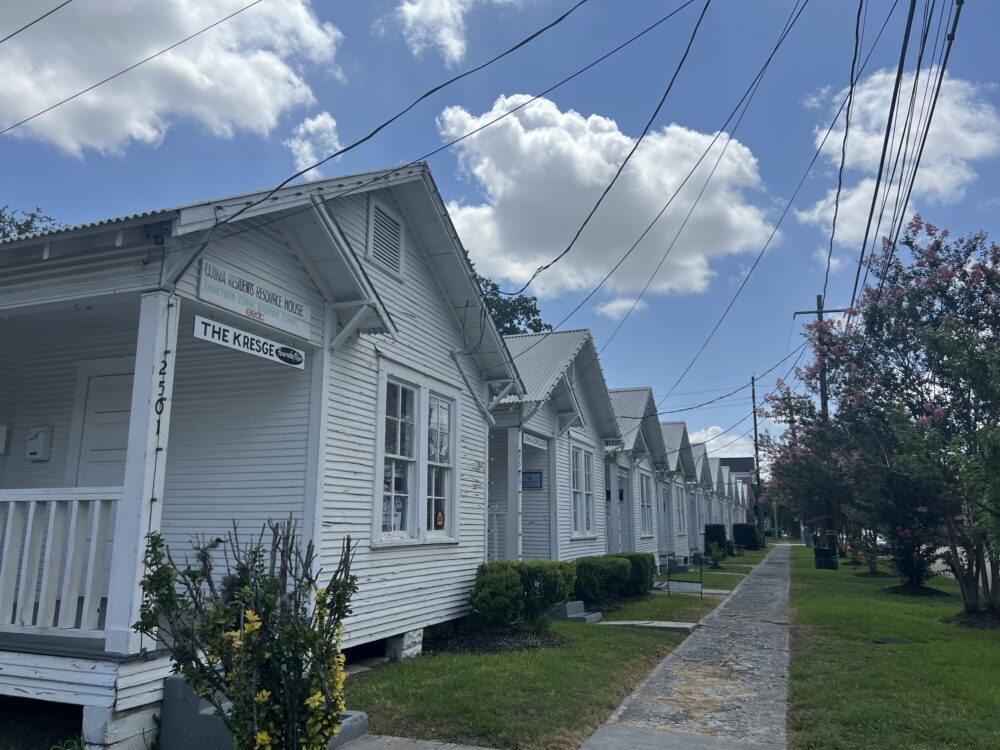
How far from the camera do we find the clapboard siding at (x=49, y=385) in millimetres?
8750

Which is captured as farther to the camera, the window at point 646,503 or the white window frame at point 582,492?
the window at point 646,503

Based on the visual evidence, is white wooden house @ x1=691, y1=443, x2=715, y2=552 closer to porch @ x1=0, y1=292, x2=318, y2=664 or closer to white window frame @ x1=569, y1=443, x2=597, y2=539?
white window frame @ x1=569, y1=443, x2=597, y2=539

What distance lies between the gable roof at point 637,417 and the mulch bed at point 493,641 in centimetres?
1134

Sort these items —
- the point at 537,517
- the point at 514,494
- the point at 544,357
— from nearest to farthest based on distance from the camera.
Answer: the point at 514,494 → the point at 537,517 → the point at 544,357

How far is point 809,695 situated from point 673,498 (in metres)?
25.5

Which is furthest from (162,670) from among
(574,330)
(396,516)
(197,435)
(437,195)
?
(574,330)

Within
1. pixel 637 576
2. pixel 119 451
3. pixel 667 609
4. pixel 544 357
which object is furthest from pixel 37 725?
pixel 637 576

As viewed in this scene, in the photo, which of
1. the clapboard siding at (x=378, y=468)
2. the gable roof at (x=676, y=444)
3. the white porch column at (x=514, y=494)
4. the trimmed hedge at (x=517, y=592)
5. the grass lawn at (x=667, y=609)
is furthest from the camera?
the gable roof at (x=676, y=444)

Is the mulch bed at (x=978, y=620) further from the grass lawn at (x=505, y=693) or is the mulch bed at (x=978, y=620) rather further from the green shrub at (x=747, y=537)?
the green shrub at (x=747, y=537)

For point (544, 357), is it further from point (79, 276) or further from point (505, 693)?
point (79, 276)

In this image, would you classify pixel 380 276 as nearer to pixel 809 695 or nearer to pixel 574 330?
pixel 809 695

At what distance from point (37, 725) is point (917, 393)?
17.6 meters

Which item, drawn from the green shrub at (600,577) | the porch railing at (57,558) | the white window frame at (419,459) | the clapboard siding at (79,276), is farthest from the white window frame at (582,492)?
the clapboard siding at (79,276)

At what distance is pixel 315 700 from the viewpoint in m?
3.99
